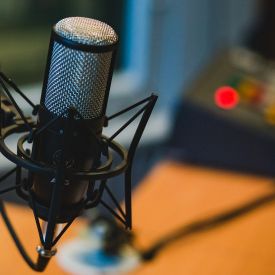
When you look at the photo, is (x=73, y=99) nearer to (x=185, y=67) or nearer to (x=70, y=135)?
(x=70, y=135)

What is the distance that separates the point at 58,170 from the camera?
1.43 ft

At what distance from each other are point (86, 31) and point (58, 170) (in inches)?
3.6

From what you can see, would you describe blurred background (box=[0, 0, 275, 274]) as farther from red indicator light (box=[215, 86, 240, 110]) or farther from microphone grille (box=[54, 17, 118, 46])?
microphone grille (box=[54, 17, 118, 46])

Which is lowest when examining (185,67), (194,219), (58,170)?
(185,67)

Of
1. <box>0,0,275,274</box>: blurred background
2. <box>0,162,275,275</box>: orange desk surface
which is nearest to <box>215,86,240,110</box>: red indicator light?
<box>0,0,275,274</box>: blurred background

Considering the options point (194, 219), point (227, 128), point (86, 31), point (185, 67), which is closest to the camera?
point (86, 31)

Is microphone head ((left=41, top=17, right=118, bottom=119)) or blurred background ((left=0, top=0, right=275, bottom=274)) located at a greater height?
microphone head ((left=41, top=17, right=118, bottom=119))

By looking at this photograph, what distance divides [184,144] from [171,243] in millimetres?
463

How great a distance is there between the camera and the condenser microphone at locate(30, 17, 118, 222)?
0.42 m

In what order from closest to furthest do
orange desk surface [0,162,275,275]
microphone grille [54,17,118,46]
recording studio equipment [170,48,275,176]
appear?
1. microphone grille [54,17,118,46]
2. orange desk surface [0,162,275,275]
3. recording studio equipment [170,48,275,176]

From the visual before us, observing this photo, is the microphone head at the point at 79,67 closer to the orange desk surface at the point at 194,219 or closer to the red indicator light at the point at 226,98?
the orange desk surface at the point at 194,219

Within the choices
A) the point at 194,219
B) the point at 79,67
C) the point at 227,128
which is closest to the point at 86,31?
the point at 79,67

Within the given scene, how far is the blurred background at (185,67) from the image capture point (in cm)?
139

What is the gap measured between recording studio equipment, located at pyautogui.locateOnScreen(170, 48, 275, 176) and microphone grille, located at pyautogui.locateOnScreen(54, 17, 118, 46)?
93cm
